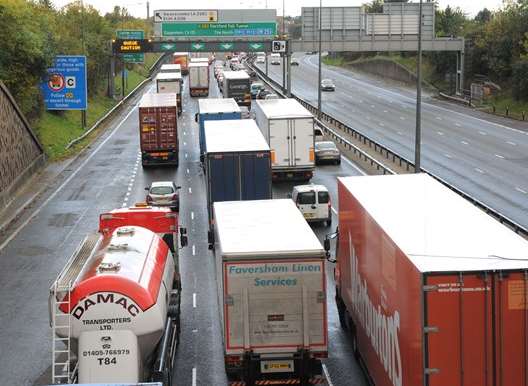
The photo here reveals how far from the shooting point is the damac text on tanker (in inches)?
581

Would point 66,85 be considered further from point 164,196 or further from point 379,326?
point 379,326

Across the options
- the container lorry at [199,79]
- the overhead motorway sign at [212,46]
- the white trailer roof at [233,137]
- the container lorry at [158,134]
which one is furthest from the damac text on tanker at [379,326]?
the container lorry at [199,79]

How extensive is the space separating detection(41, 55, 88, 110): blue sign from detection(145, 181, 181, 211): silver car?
18.1m

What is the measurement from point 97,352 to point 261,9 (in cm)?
7426

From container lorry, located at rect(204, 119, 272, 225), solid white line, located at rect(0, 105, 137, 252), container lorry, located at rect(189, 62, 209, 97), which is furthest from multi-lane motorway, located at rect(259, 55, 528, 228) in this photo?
solid white line, located at rect(0, 105, 137, 252)

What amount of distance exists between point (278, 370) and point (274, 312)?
1.04m

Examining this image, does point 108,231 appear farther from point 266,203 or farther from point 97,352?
point 97,352

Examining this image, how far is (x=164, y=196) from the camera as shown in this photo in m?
39.2

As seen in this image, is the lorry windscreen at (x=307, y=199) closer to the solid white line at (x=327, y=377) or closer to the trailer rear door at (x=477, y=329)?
the solid white line at (x=327, y=377)

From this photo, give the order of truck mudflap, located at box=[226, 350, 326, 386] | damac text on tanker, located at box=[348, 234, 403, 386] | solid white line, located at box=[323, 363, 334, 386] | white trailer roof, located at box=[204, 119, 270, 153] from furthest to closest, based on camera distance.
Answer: white trailer roof, located at box=[204, 119, 270, 153] < solid white line, located at box=[323, 363, 334, 386] < truck mudflap, located at box=[226, 350, 326, 386] < damac text on tanker, located at box=[348, 234, 403, 386]

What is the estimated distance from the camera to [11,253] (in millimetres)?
32844

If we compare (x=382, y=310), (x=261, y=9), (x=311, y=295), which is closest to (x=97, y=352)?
(x=311, y=295)

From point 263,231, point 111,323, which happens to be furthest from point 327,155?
point 111,323

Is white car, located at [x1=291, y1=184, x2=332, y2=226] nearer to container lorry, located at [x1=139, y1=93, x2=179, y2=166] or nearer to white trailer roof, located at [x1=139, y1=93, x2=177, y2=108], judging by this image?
container lorry, located at [x1=139, y1=93, x2=179, y2=166]
